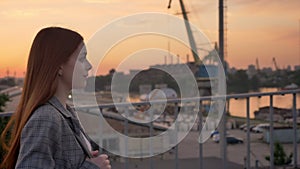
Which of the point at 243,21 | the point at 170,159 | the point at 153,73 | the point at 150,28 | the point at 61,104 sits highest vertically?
the point at 243,21

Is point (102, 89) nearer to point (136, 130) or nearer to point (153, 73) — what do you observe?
point (153, 73)

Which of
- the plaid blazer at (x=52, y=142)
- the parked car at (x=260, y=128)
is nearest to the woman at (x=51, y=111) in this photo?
the plaid blazer at (x=52, y=142)

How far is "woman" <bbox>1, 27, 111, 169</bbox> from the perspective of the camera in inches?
43.2

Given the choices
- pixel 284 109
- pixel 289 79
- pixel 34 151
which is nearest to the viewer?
pixel 34 151

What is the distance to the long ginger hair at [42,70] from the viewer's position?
3.83 feet

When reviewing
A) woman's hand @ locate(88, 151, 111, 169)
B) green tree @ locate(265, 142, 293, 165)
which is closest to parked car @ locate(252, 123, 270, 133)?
green tree @ locate(265, 142, 293, 165)

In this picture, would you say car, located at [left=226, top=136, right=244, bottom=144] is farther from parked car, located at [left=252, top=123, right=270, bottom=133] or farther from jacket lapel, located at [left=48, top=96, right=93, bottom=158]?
jacket lapel, located at [left=48, top=96, right=93, bottom=158]

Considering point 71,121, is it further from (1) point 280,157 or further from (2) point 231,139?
(2) point 231,139

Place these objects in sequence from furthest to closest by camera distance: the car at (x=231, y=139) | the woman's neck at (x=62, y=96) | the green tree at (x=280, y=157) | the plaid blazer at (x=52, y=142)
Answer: the car at (x=231, y=139) → the green tree at (x=280, y=157) → the woman's neck at (x=62, y=96) → the plaid blazer at (x=52, y=142)

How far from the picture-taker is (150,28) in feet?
6.25

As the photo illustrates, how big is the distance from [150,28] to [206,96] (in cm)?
136

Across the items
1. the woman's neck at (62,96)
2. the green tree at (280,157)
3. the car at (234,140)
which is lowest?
the green tree at (280,157)

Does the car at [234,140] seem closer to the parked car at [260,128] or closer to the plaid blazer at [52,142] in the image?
the parked car at [260,128]

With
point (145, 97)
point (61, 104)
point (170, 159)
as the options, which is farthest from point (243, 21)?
point (61, 104)
